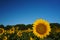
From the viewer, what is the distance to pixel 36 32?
1615mm

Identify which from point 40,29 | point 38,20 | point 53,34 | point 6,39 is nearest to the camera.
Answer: point 40,29

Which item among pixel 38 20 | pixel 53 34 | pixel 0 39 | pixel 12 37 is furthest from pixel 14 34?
pixel 38 20

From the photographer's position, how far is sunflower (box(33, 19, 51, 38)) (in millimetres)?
1584

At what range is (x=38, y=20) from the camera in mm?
1686

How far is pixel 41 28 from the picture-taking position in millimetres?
1563

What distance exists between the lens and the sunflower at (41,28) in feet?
5.20

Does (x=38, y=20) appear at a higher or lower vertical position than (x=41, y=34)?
higher

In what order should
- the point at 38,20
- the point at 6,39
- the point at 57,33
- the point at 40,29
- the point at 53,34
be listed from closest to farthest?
1. the point at 40,29
2. the point at 38,20
3. the point at 6,39
4. the point at 53,34
5. the point at 57,33

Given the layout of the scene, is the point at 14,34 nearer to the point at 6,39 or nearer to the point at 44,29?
the point at 6,39

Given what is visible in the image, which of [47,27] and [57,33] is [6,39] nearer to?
[57,33]

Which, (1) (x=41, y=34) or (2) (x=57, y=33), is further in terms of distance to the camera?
(2) (x=57, y=33)

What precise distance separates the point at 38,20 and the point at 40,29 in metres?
0.15

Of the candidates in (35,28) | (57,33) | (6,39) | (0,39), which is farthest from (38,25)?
(57,33)

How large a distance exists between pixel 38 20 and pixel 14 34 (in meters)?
2.33
